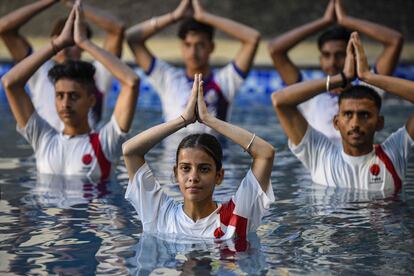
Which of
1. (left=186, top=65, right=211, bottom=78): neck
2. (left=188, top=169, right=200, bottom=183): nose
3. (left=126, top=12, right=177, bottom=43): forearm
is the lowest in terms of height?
(left=188, top=169, right=200, bottom=183): nose

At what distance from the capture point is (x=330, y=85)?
6621mm

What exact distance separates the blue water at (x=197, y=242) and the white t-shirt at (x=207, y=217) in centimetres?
8

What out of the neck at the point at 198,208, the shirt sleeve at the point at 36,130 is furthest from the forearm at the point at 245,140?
the shirt sleeve at the point at 36,130

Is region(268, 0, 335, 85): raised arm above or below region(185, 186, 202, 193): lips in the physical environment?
above

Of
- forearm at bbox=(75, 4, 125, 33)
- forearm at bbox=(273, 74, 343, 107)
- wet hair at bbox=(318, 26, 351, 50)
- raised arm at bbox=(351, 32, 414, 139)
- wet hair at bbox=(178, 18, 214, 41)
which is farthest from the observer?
wet hair at bbox=(178, 18, 214, 41)

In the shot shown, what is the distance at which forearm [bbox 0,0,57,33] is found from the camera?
26.4 ft

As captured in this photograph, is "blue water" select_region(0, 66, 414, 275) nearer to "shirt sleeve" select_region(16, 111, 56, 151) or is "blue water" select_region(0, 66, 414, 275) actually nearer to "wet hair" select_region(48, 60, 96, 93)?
"shirt sleeve" select_region(16, 111, 56, 151)

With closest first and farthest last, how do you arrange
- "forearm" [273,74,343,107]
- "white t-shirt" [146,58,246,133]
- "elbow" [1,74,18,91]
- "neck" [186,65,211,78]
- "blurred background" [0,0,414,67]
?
"forearm" [273,74,343,107] < "elbow" [1,74,18,91] < "white t-shirt" [146,58,246,133] < "neck" [186,65,211,78] < "blurred background" [0,0,414,67]

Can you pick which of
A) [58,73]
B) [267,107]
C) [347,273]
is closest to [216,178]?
[347,273]

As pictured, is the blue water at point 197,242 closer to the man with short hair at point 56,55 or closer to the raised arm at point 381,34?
the man with short hair at point 56,55

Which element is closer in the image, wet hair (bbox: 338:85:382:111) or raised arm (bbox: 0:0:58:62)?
wet hair (bbox: 338:85:382:111)

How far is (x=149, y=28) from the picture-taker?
8.79 m

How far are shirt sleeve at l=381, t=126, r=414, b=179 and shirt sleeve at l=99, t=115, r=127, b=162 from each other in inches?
77.6

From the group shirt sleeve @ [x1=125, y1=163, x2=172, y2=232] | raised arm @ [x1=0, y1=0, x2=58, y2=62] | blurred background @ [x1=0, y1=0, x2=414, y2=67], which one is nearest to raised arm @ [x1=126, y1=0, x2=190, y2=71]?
raised arm @ [x1=0, y1=0, x2=58, y2=62]
